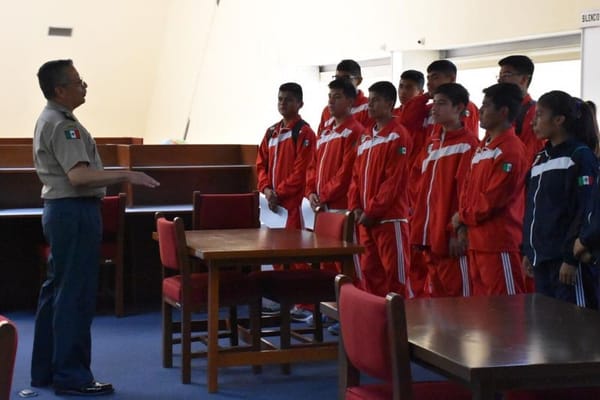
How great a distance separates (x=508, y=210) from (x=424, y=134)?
4.99 feet

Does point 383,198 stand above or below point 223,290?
above

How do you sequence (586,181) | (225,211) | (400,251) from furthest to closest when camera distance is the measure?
(225,211) < (400,251) < (586,181)

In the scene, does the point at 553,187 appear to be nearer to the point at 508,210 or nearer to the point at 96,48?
the point at 508,210

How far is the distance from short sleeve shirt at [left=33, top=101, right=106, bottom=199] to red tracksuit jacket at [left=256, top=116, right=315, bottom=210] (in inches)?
83.9

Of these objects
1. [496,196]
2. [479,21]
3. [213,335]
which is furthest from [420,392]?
[479,21]

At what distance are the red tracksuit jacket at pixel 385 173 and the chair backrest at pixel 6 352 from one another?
12.5 feet

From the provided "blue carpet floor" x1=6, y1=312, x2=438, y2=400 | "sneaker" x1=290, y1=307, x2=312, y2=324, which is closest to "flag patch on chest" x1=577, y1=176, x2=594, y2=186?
"blue carpet floor" x1=6, y1=312, x2=438, y2=400

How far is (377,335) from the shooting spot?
2.50m

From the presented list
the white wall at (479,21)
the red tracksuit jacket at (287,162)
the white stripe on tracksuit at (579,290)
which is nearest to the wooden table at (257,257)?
the white stripe on tracksuit at (579,290)

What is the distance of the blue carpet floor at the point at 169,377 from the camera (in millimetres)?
4641

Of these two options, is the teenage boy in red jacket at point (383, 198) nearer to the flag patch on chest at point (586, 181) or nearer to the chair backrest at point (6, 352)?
the flag patch on chest at point (586, 181)

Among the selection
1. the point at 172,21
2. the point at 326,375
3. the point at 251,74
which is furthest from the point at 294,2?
the point at 326,375

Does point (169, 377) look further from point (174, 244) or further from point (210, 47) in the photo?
point (210, 47)

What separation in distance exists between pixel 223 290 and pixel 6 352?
119 inches
